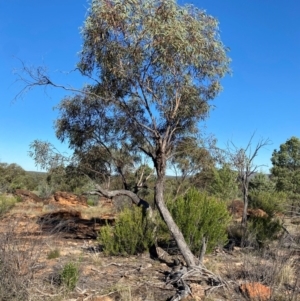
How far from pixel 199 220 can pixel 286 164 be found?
25.5 meters

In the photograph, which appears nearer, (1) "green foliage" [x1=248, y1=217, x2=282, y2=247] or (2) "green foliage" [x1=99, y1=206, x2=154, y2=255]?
(2) "green foliage" [x1=99, y1=206, x2=154, y2=255]

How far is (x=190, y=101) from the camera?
1041cm

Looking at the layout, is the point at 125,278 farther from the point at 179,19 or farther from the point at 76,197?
the point at 76,197

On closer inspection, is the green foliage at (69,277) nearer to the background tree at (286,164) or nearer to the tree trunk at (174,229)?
the tree trunk at (174,229)


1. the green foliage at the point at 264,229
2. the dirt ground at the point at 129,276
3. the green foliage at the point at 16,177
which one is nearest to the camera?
the dirt ground at the point at 129,276

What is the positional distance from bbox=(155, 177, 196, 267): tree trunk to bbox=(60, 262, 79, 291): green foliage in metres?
2.26

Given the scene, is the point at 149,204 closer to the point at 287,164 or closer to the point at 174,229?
the point at 174,229

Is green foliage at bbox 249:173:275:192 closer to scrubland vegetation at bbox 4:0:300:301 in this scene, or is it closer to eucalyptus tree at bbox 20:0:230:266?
scrubland vegetation at bbox 4:0:300:301

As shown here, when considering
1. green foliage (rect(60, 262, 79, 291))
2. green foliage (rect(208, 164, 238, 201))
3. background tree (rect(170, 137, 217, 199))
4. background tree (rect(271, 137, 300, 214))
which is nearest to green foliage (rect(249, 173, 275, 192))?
background tree (rect(271, 137, 300, 214))

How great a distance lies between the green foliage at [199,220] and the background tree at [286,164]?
22.5 m

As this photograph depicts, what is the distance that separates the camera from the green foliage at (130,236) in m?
9.85

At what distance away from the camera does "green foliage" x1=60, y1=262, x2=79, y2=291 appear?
677 centimetres

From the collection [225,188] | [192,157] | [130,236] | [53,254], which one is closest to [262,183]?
[225,188]

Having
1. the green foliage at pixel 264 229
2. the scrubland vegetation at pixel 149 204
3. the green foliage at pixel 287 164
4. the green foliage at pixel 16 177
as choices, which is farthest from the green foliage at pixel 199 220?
the green foliage at pixel 16 177
